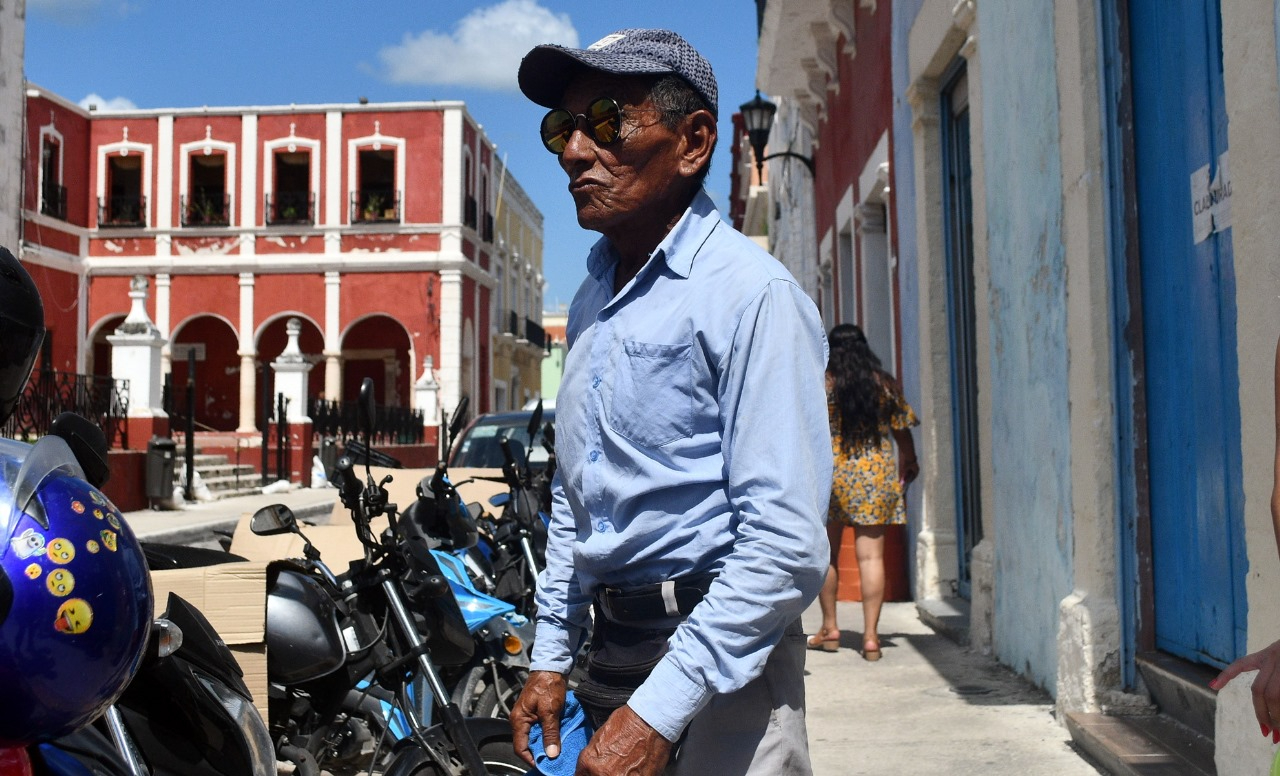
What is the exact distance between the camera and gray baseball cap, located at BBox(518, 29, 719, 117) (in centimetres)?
195

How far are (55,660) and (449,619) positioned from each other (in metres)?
2.40

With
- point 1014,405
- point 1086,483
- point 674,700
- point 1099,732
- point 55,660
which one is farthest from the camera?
point 1014,405

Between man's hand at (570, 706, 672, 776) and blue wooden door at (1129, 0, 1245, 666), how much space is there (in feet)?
8.53

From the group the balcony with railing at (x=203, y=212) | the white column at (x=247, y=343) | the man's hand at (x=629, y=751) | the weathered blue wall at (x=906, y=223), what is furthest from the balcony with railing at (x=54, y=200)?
the man's hand at (x=629, y=751)

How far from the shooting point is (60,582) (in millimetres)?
1502

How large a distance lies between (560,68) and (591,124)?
0.43ft

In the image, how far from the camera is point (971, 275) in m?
7.55

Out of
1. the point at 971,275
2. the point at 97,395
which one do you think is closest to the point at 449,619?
the point at 971,275

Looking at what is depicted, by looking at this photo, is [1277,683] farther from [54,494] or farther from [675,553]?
[54,494]

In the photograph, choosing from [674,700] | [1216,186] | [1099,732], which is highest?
[1216,186]

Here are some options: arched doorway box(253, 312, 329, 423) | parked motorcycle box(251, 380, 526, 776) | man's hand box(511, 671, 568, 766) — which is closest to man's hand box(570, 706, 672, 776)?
man's hand box(511, 671, 568, 766)

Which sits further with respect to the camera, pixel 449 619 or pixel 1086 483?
pixel 1086 483

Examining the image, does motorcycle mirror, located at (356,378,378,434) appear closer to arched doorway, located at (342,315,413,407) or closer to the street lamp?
the street lamp

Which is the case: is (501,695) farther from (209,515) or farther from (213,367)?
(213,367)
